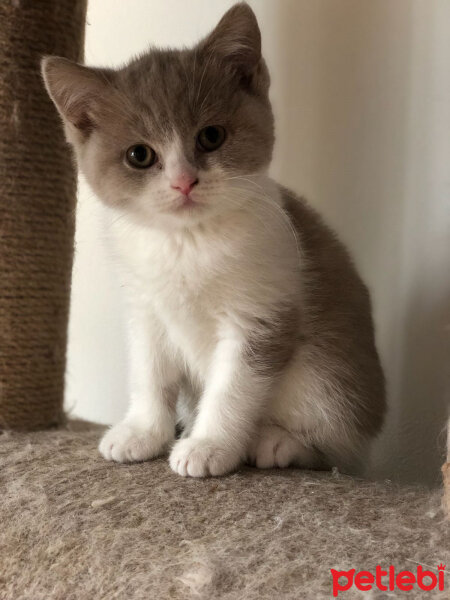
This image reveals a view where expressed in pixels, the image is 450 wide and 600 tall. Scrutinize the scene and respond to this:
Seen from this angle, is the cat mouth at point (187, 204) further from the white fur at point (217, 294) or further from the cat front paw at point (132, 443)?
the cat front paw at point (132, 443)

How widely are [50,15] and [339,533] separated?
1.14 metres

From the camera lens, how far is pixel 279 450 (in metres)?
1.16

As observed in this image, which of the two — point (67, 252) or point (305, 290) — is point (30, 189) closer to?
point (67, 252)

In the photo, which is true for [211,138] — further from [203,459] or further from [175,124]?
[203,459]

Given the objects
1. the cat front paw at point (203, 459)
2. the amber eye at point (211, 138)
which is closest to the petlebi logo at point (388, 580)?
the cat front paw at point (203, 459)

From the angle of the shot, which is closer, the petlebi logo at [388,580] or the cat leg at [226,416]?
the petlebi logo at [388,580]

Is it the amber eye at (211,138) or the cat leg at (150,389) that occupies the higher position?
the amber eye at (211,138)

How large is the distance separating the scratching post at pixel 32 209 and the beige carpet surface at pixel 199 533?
0.36m

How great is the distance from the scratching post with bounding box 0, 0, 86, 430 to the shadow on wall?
1.90ft

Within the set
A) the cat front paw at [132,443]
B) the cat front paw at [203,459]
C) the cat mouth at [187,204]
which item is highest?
the cat mouth at [187,204]

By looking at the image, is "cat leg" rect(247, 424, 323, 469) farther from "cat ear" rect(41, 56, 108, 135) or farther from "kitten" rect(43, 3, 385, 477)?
"cat ear" rect(41, 56, 108, 135)

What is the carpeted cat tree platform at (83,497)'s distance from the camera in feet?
2.50

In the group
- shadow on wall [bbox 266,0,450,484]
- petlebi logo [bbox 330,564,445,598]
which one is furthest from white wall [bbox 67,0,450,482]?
petlebi logo [bbox 330,564,445,598]

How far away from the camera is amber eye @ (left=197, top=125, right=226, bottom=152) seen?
110 centimetres
